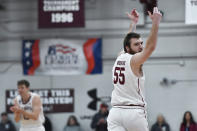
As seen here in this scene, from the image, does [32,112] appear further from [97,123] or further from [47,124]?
[47,124]

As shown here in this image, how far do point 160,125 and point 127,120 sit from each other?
31.3 ft

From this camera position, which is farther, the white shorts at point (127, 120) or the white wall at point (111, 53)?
Answer: the white wall at point (111, 53)

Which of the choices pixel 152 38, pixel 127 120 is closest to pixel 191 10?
pixel 127 120

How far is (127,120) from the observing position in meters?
5.59

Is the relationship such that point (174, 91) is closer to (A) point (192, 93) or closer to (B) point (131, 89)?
(A) point (192, 93)

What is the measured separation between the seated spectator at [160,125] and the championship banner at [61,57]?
2.51 m

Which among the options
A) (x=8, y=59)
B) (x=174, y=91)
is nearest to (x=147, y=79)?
(x=174, y=91)

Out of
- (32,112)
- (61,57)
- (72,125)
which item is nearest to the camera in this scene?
(32,112)

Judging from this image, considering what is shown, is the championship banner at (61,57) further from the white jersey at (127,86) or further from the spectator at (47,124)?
the white jersey at (127,86)

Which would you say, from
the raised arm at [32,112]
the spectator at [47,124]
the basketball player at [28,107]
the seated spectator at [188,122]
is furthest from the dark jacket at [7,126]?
the raised arm at [32,112]

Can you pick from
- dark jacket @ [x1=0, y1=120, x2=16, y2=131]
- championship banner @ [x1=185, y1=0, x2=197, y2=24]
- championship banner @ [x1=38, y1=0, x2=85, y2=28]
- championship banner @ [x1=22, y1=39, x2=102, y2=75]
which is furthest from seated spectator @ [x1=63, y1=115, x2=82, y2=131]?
→ championship banner @ [x1=185, y1=0, x2=197, y2=24]

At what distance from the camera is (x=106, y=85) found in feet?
51.8

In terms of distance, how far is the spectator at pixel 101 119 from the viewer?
48.4 ft

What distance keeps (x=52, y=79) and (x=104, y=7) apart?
9.70 ft
